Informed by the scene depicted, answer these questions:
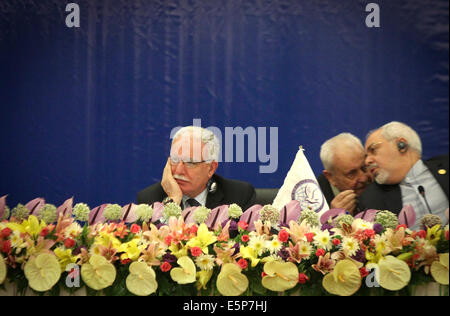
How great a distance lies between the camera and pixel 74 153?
10.8ft

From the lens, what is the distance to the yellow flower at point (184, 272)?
2.43m

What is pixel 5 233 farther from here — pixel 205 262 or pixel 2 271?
pixel 205 262

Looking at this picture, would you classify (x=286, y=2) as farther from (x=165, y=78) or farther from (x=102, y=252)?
(x=102, y=252)

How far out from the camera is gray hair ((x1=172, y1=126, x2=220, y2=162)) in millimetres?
3211

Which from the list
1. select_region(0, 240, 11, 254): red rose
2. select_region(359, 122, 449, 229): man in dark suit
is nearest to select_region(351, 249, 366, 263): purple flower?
select_region(359, 122, 449, 229): man in dark suit

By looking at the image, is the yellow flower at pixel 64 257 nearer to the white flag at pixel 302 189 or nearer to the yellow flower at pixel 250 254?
the yellow flower at pixel 250 254

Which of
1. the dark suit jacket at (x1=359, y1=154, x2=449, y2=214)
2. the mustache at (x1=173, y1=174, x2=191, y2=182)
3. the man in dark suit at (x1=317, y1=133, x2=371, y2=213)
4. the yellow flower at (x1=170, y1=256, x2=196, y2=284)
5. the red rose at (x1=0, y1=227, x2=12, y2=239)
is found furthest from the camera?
the mustache at (x1=173, y1=174, x2=191, y2=182)

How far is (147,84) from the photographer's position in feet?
10.8

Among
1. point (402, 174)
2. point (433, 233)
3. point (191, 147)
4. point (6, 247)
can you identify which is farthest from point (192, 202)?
point (433, 233)

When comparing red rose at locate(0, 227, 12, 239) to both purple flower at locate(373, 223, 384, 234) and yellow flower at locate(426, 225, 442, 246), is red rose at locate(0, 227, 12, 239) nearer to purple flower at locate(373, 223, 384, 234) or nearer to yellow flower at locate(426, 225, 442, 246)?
purple flower at locate(373, 223, 384, 234)

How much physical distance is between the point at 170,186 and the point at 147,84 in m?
0.63

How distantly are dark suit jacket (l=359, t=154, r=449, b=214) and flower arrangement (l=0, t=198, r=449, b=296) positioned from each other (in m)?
0.42

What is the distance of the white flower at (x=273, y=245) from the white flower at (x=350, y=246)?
0.29 m

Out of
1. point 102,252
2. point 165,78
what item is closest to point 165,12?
point 165,78
